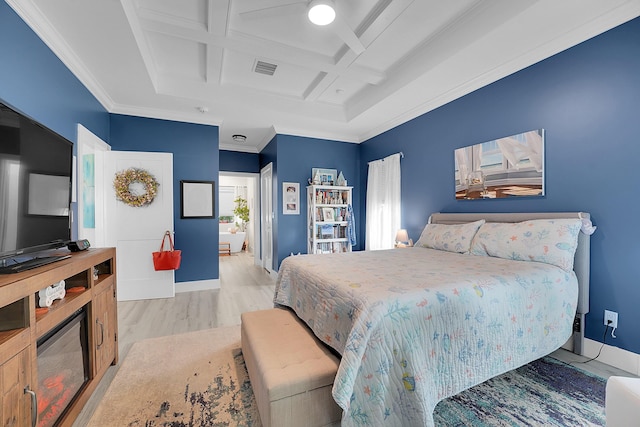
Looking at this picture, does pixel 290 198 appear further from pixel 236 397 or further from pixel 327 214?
pixel 236 397

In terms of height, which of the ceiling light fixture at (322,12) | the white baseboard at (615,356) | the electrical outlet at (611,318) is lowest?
the white baseboard at (615,356)

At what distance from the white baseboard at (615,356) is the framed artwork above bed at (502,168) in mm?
1294

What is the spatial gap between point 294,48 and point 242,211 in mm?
6472

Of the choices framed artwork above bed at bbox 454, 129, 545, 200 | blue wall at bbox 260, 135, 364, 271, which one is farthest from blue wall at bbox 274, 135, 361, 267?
framed artwork above bed at bbox 454, 129, 545, 200

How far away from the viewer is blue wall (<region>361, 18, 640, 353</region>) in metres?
2.03

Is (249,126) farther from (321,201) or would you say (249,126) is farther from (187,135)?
(321,201)

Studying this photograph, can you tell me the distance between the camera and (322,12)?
6.95ft

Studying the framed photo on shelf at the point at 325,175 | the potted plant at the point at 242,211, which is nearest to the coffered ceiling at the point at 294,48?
the framed photo on shelf at the point at 325,175

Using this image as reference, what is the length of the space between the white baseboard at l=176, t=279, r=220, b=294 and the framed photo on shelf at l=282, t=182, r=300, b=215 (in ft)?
5.20

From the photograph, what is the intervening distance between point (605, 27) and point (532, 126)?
80cm

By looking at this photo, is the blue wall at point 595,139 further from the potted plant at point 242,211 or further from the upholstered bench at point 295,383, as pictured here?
the potted plant at point 242,211

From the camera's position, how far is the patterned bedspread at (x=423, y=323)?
1262mm

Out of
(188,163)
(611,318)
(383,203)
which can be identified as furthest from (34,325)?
(383,203)

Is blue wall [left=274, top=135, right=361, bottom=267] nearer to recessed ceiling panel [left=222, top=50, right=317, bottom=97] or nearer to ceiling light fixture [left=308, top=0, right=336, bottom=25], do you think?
recessed ceiling panel [left=222, top=50, right=317, bottom=97]
